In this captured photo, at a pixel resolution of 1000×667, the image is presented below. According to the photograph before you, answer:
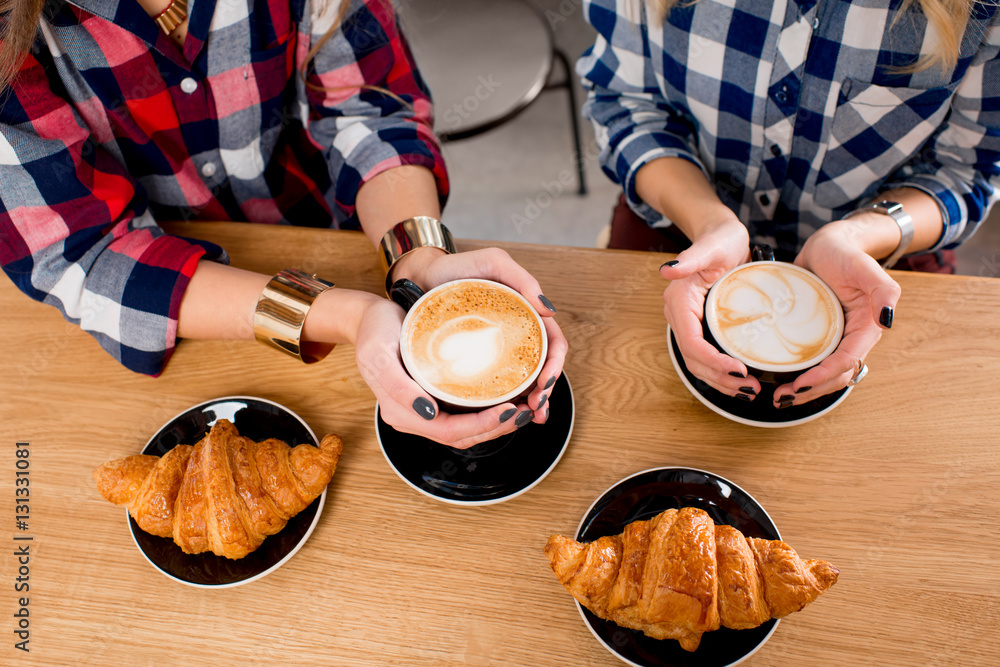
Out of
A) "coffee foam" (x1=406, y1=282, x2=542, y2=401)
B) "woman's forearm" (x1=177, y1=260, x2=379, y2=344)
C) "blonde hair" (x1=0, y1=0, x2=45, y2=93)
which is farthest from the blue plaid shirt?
"blonde hair" (x1=0, y1=0, x2=45, y2=93)

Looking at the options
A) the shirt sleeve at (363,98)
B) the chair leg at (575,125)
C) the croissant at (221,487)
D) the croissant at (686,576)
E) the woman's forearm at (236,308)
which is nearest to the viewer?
the croissant at (686,576)

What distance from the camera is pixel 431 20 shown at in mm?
2033

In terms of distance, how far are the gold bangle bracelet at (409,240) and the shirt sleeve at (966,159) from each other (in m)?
0.86

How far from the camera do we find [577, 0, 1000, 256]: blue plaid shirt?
0.94 metres

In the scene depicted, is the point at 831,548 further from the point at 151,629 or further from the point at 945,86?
the point at 151,629

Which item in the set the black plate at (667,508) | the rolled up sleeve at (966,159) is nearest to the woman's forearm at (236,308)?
the black plate at (667,508)

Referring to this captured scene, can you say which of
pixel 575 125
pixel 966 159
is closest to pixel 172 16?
pixel 966 159

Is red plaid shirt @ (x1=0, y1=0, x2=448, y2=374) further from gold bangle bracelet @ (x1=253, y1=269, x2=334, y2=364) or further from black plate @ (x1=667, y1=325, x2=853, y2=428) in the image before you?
black plate @ (x1=667, y1=325, x2=853, y2=428)

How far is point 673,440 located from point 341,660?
0.56 metres

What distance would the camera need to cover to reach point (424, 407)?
0.72 metres

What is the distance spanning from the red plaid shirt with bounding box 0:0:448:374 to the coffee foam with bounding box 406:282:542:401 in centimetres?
44

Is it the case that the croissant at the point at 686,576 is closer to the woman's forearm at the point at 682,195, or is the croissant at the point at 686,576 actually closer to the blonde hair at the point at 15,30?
the woman's forearm at the point at 682,195

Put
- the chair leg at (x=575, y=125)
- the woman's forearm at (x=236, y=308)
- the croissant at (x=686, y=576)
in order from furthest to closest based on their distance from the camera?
the chair leg at (x=575, y=125) < the woman's forearm at (x=236, y=308) < the croissant at (x=686, y=576)

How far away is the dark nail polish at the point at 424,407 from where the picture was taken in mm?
716
